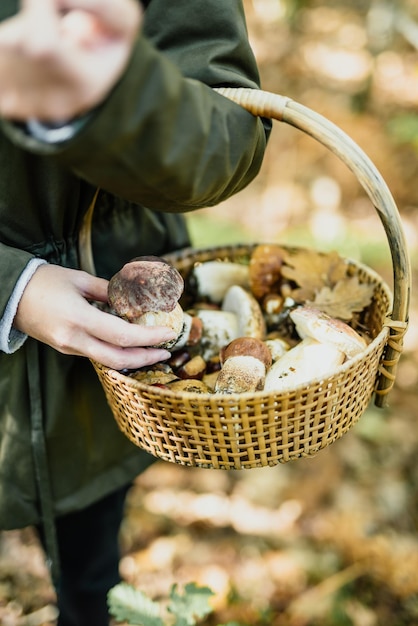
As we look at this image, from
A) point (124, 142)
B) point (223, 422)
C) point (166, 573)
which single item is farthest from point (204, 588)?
point (166, 573)

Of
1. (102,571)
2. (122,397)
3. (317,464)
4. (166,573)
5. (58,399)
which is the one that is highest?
(122,397)

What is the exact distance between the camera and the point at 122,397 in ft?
2.85

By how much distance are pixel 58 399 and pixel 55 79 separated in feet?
2.17

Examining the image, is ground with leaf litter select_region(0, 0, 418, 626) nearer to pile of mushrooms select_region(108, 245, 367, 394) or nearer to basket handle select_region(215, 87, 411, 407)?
pile of mushrooms select_region(108, 245, 367, 394)

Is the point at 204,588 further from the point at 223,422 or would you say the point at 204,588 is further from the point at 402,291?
the point at 402,291

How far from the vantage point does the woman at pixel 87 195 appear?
1.83ft

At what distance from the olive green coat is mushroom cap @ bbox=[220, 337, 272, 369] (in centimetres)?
23

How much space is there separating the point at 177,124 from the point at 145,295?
28cm

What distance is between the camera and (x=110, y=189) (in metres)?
0.69

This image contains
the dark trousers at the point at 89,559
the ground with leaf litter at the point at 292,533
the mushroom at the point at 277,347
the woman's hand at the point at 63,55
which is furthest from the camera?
the ground with leaf litter at the point at 292,533

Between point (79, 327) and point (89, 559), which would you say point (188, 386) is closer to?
point (79, 327)

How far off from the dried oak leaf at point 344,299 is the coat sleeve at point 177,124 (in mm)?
276

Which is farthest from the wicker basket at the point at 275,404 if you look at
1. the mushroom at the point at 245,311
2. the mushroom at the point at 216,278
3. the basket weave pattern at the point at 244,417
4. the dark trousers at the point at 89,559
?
the dark trousers at the point at 89,559

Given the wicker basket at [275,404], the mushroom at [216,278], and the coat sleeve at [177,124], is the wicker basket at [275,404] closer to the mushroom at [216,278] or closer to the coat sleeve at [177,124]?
the coat sleeve at [177,124]
